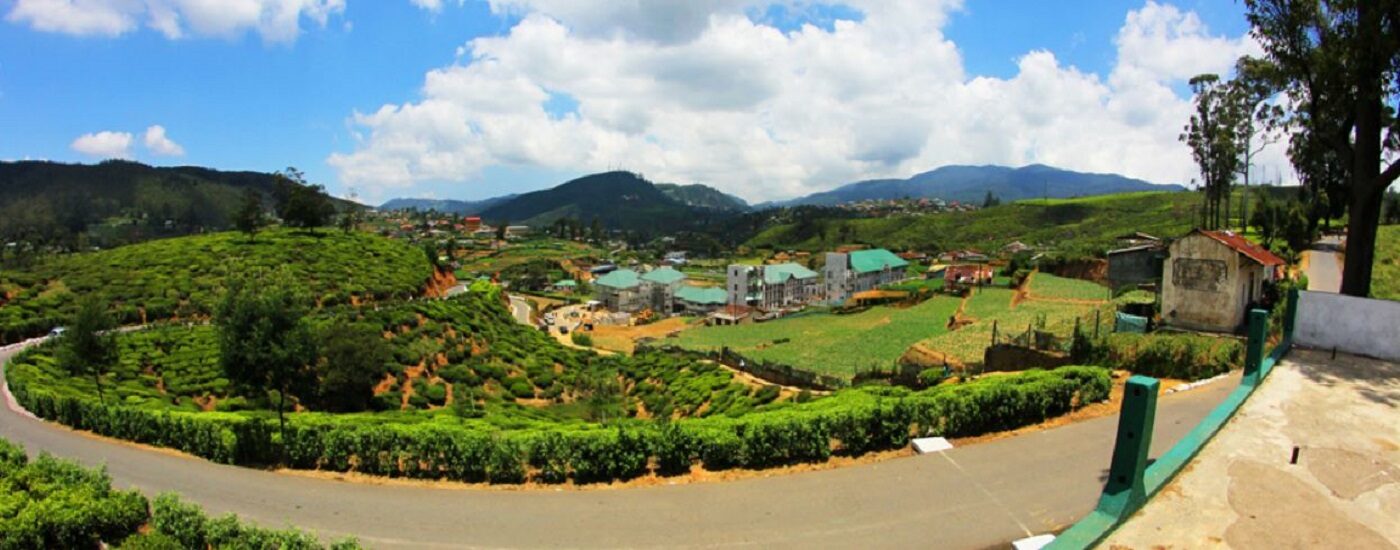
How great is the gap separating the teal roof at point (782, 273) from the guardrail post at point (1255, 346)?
76791 millimetres

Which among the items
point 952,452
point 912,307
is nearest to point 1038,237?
point 912,307

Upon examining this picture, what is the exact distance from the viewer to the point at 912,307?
60.4m

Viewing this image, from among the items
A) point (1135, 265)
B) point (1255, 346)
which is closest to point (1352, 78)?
point (1255, 346)

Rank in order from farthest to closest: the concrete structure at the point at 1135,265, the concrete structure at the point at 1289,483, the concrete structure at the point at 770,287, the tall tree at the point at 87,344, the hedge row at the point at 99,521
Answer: the concrete structure at the point at 770,287
the concrete structure at the point at 1135,265
the tall tree at the point at 87,344
the hedge row at the point at 99,521
the concrete structure at the point at 1289,483

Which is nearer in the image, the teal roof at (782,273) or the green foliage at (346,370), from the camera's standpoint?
the green foliage at (346,370)

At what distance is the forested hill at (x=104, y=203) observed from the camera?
461ft

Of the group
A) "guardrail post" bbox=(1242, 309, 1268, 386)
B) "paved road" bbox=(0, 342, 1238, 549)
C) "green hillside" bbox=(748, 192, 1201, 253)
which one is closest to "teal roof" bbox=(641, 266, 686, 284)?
"green hillside" bbox=(748, 192, 1201, 253)

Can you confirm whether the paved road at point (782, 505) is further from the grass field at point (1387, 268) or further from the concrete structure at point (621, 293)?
the concrete structure at point (621, 293)

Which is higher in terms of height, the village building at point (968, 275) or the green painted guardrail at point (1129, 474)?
the green painted guardrail at point (1129, 474)

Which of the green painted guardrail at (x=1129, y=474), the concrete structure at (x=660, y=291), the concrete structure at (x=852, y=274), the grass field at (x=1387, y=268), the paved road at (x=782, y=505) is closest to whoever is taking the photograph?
the green painted guardrail at (x=1129, y=474)

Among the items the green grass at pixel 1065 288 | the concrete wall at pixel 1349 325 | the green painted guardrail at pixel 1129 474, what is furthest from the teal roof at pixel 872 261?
the green painted guardrail at pixel 1129 474

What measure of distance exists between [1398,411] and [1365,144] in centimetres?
923

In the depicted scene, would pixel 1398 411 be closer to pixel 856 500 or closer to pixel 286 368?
pixel 856 500

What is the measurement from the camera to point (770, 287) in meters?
85.9
